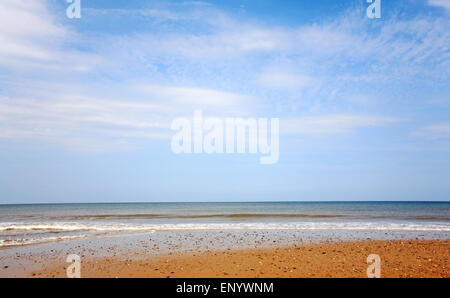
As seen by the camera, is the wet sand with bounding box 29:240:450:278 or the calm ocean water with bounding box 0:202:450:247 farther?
the calm ocean water with bounding box 0:202:450:247

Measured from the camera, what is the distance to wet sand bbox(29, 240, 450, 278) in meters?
9.01

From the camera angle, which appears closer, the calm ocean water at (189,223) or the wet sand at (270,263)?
the wet sand at (270,263)

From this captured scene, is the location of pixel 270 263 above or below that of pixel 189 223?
above

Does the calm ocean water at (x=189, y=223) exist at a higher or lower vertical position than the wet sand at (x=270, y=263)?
lower

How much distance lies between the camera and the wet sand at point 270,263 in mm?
9008

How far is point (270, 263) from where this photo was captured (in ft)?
33.2

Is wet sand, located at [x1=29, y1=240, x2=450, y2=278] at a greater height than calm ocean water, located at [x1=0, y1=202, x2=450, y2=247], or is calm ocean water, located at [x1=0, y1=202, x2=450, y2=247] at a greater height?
wet sand, located at [x1=29, y1=240, x2=450, y2=278]
